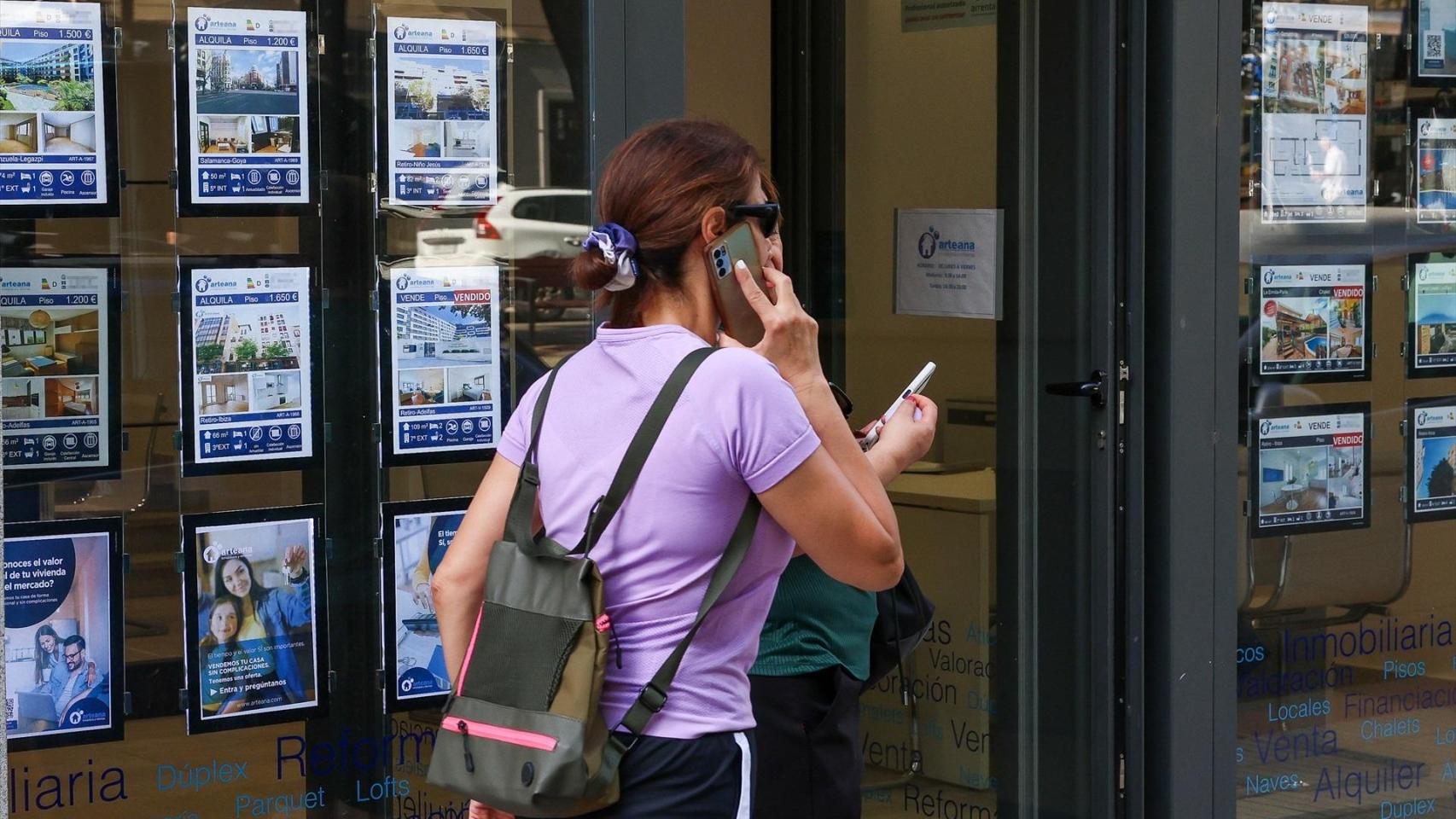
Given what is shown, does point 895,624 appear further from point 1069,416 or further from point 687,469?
point 1069,416

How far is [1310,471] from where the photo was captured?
4.94 meters

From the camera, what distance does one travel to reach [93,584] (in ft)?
10.8

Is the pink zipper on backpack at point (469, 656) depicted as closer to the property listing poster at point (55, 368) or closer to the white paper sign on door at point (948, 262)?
the property listing poster at point (55, 368)

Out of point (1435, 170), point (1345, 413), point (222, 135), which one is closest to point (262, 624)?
point (222, 135)

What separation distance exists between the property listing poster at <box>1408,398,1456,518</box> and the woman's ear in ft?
11.3

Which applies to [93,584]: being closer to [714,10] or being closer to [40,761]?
[40,761]

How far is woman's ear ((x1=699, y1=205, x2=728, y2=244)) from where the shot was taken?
236 cm

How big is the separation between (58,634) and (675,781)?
1581mm

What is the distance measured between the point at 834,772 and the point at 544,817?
2.81 ft

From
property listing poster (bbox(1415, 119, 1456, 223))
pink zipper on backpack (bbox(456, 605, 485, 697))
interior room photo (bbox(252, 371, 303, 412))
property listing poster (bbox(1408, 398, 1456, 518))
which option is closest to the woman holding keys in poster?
interior room photo (bbox(252, 371, 303, 412))

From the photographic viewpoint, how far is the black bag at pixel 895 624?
3.17 m

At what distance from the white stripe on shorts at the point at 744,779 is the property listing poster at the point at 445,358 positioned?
1515 mm

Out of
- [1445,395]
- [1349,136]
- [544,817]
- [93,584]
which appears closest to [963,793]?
[1445,395]

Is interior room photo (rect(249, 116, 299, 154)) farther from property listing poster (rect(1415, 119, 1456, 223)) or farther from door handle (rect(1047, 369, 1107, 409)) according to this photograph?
property listing poster (rect(1415, 119, 1456, 223))
